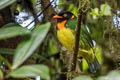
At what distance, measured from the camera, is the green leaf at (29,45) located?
0.87m

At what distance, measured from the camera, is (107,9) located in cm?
261

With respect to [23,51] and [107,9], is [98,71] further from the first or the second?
[23,51]

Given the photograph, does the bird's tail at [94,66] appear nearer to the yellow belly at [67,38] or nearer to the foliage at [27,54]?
the yellow belly at [67,38]

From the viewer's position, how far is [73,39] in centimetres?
301

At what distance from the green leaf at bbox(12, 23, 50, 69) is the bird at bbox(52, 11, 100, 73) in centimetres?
199

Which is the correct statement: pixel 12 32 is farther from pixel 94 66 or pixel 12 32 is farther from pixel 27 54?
pixel 94 66

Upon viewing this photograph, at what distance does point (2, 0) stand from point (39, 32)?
0.24m

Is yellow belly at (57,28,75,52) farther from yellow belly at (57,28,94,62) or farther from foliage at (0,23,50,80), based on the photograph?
foliage at (0,23,50,80)

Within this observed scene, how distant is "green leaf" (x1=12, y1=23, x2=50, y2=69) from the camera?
2.85 ft

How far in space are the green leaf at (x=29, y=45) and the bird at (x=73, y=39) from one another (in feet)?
6.54

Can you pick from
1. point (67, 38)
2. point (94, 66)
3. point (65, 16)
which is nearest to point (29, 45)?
point (67, 38)

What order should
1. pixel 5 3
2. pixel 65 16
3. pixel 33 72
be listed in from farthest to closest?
pixel 65 16, pixel 5 3, pixel 33 72

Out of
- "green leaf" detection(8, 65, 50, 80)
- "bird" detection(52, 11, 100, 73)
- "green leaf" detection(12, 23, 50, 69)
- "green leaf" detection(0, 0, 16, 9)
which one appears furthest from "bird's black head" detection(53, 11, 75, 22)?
"green leaf" detection(8, 65, 50, 80)

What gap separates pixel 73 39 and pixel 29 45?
6.88 feet
